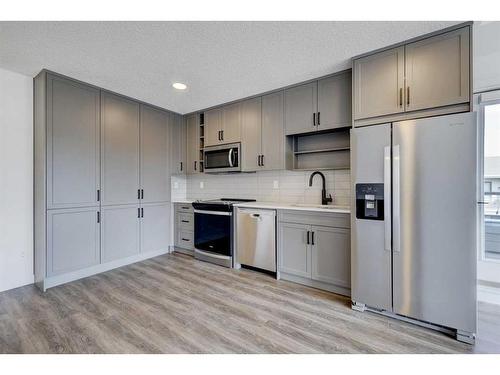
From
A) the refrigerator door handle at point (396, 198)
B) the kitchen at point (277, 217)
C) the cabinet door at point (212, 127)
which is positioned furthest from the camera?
the cabinet door at point (212, 127)

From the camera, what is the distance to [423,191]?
6.30 feet

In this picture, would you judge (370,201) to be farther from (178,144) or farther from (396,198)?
(178,144)

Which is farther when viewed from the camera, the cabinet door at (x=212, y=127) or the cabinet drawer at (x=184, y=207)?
the cabinet drawer at (x=184, y=207)

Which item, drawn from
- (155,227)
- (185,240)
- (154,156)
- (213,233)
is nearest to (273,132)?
(213,233)

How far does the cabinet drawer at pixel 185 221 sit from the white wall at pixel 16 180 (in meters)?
1.89

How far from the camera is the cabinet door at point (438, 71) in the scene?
6.06ft

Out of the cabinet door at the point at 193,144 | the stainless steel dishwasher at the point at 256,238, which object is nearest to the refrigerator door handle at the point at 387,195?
the stainless steel dishwasher at the point at 256,238

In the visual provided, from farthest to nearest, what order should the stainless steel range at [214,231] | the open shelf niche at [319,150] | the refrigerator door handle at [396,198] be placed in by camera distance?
the stainless steel range at [214,231] < the open shelf niche at [319,150] < the refrigerator door handle at [396,198]

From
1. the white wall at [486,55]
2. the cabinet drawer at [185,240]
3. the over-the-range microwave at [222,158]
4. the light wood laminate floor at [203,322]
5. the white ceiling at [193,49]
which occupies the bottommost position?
the light wood laminate floor at [203,322]

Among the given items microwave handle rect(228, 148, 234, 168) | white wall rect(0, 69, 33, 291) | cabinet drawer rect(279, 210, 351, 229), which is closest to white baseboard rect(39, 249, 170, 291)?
white wall rect(0, 69, 33, 291)

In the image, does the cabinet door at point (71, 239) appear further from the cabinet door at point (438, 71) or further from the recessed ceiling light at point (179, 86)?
the cabinet door at point (438, 71)

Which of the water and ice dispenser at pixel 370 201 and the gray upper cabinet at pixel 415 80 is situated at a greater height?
the gray upper cabinet at pixel 415 80
